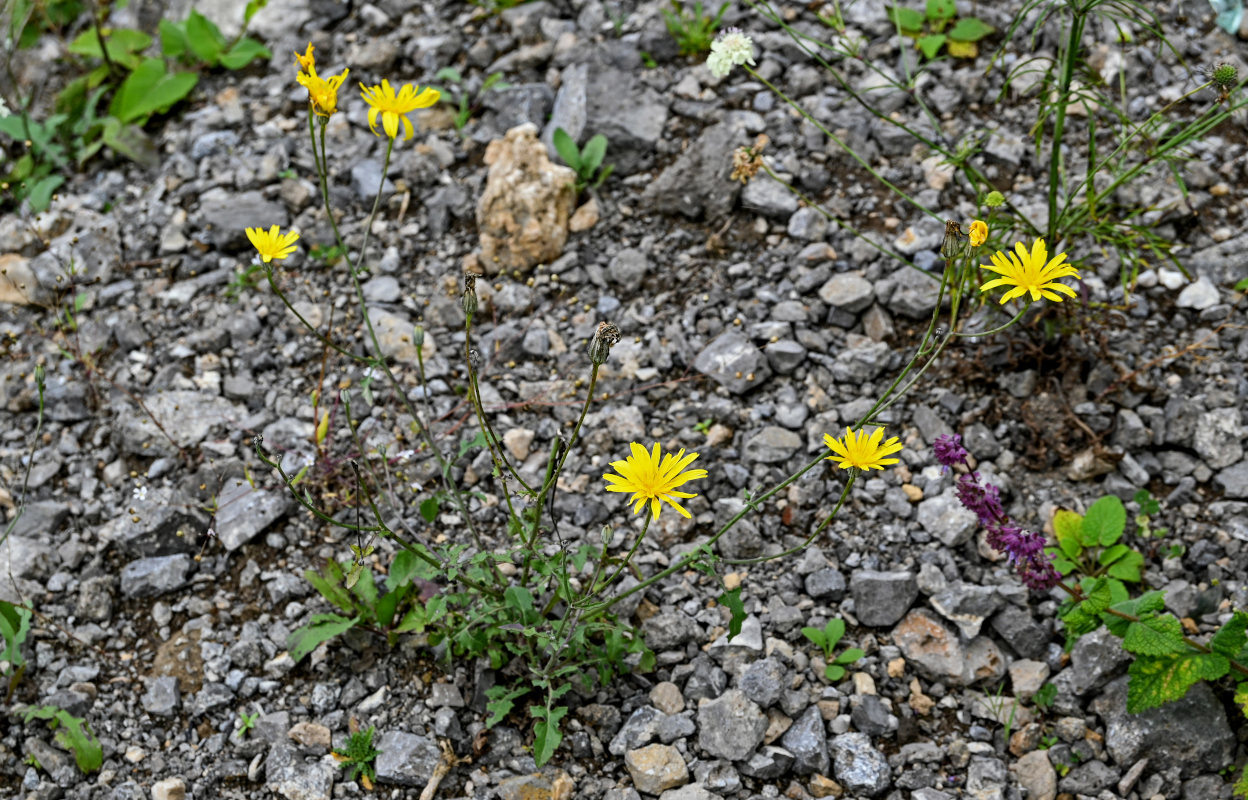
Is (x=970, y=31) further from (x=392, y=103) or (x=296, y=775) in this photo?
(x=296, y=775)

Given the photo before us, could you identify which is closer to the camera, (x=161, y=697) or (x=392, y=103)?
(x=392, y=103)

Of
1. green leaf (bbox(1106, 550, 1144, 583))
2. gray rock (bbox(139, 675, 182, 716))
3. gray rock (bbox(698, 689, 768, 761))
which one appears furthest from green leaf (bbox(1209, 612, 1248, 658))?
gray rock (bbox(139, 675, 182, 716))

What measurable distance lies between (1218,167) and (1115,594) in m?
1.67

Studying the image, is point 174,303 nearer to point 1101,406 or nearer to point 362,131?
point 362,131

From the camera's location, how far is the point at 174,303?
11.5 ft

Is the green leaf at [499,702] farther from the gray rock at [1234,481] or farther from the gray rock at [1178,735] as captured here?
the gray rock at [1234,481]

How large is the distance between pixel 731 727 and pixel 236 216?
260cm

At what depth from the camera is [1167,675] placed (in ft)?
7.27

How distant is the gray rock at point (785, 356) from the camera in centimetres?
301

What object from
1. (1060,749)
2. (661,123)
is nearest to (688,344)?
(661,123)

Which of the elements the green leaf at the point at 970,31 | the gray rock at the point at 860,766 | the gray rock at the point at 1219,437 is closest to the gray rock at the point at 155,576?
the gray rock at the point at 860,766

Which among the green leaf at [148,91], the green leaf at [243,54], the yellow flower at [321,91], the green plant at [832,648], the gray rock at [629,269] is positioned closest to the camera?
the yellow flower at [321,91]

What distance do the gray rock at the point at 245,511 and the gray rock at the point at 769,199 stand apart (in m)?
1.80

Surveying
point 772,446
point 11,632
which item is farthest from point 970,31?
point 11,632
